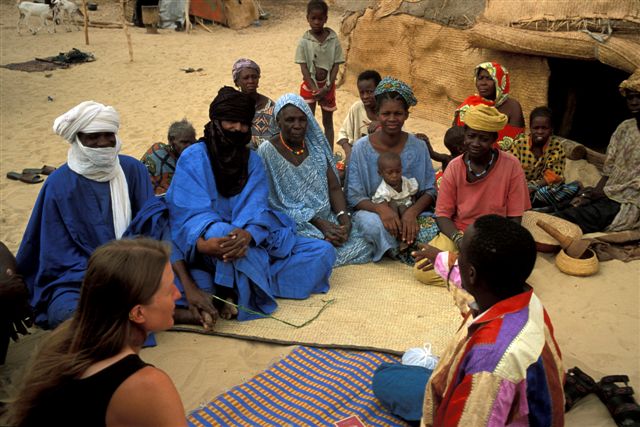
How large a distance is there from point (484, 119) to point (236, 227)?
1.84 metres

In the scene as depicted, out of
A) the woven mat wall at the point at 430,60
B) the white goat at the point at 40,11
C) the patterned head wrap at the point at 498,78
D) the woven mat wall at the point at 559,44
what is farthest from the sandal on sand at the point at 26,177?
the white goat at the point at 40,11

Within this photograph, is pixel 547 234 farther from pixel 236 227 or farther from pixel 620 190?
pixel 236 227

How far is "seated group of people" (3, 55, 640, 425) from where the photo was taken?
190cm

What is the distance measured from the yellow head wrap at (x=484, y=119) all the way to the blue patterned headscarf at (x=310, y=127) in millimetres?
1212

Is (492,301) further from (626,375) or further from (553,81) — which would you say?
(553,81)

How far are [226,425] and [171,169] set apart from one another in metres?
2.56

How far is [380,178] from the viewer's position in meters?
4.96

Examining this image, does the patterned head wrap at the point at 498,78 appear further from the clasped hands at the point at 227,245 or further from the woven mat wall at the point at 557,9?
the clasped hands at the point at 227,245

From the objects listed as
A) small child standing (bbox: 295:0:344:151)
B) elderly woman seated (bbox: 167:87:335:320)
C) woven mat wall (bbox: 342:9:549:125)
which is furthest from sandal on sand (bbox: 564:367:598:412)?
small child standing (bbox: 295:0:344:151)

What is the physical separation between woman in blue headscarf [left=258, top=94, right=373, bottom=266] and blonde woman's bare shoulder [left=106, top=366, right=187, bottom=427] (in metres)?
2.88

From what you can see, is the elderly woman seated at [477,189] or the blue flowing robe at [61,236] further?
the elderly woman seated at [477,189]

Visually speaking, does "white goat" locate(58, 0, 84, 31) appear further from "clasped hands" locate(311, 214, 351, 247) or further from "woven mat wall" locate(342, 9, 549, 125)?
"clasped hands" locate(311, 214, 351, 247)

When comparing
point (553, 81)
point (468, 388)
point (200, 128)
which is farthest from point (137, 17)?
point (468, 388)

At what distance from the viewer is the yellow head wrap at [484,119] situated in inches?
158
